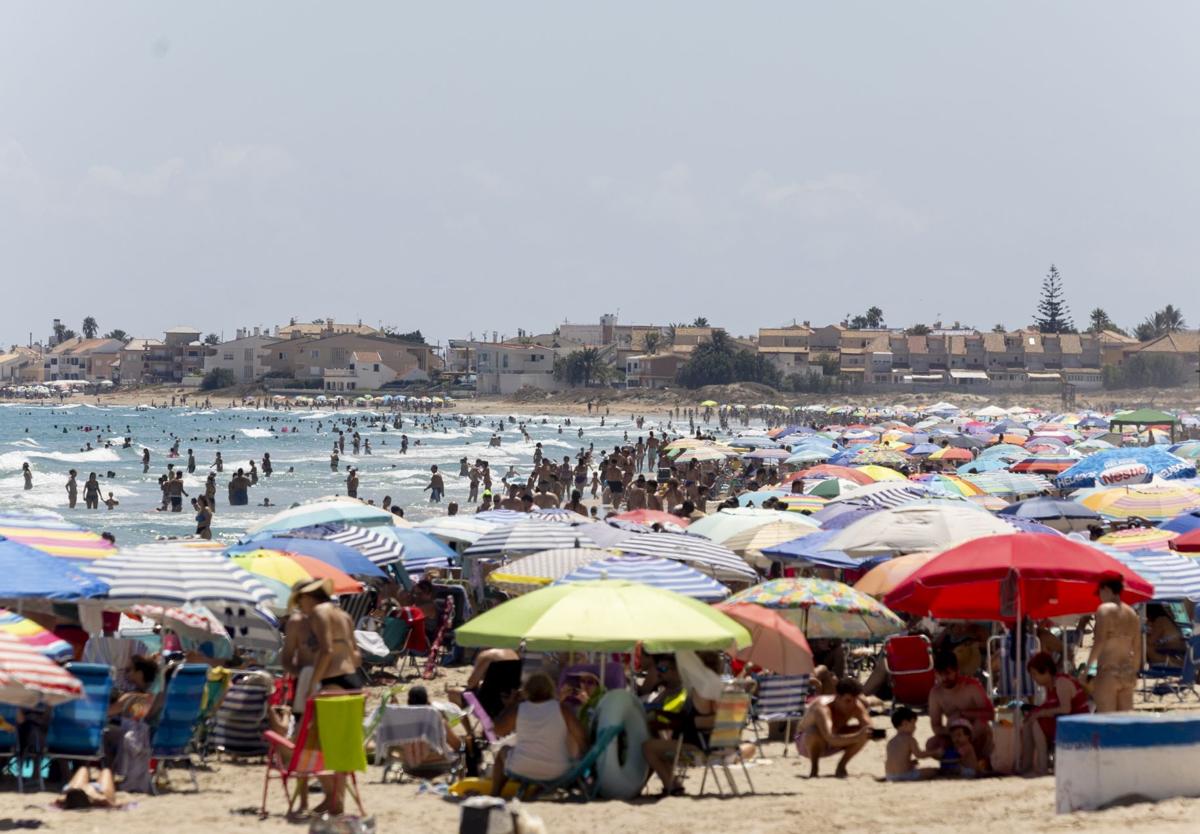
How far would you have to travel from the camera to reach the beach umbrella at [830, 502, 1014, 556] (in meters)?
12.5

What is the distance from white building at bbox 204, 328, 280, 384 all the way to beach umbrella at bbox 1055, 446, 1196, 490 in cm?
11428

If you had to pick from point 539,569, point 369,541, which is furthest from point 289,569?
point 369,541

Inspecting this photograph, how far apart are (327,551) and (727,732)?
5.60m

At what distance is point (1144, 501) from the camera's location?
18.3 meters

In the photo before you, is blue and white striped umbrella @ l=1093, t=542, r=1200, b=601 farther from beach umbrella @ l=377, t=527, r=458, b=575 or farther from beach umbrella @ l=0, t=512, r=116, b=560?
beach umbrella @ l=0, t=512, r=116, b=560

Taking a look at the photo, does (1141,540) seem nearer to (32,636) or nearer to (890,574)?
(890,574)

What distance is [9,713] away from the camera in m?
8.07

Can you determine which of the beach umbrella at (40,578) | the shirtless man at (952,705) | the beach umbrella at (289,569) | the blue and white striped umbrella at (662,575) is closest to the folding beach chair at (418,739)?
the blue and white striped umbrella at (662,575)

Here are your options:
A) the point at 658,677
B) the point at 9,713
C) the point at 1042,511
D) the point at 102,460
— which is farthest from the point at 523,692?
the point at 102,460

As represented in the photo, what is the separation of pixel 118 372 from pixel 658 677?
150m

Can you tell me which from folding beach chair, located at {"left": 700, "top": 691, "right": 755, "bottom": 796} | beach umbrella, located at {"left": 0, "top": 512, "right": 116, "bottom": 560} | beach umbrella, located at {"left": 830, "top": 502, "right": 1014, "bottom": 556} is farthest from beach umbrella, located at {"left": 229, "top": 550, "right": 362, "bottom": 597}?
folding beach chair, located at {"left": 700, "top": 691, "right": 755, "bottom": 796}

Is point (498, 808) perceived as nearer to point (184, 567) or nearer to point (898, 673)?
point (184, 567)

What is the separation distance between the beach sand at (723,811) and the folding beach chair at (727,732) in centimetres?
19

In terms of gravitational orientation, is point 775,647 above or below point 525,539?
below
